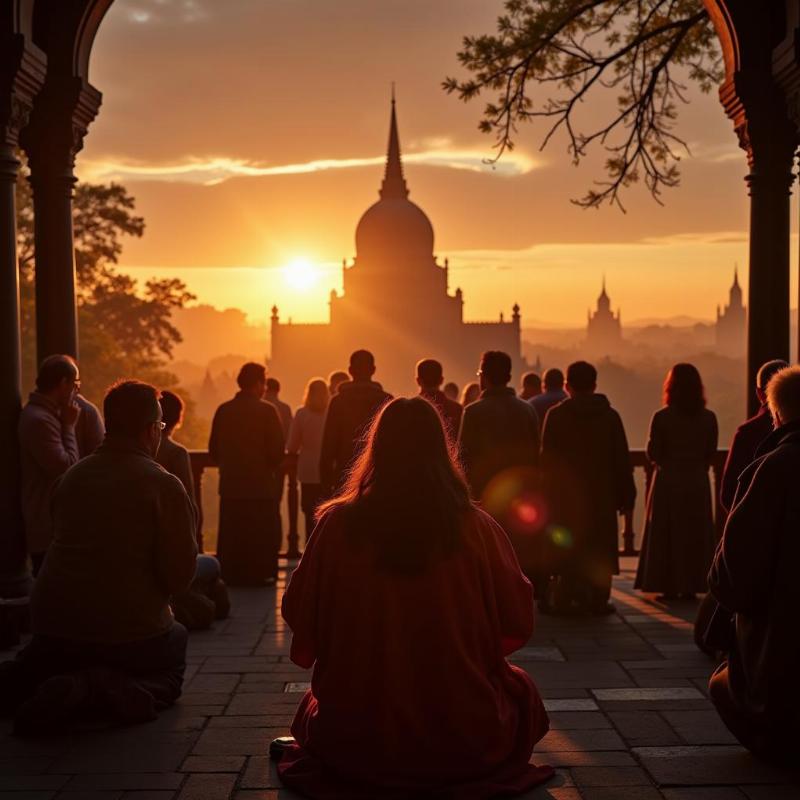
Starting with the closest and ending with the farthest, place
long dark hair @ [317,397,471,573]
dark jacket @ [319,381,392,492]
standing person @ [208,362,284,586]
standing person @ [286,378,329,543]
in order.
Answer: long dark hair @ [317,397,471,573] < dark jacket @ [319,381,392,492] < standing person @ [208,362,284,586] < standing person @ [286,378,329,543]

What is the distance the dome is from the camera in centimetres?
9006

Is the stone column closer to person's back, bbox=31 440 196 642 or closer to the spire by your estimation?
person's back, bbox=31 440 196 642

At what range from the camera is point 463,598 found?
4.44m

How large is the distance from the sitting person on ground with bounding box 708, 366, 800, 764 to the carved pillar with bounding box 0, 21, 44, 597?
458 cm

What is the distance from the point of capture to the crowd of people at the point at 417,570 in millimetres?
4398

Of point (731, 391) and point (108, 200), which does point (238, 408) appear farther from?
point (731, 391)

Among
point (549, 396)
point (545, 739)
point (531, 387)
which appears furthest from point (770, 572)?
point (531, 387)

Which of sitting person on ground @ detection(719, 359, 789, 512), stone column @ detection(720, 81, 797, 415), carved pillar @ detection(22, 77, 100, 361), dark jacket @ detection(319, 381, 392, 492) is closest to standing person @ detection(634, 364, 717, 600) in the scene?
stone column @ detection(720, 81, 797, 415)

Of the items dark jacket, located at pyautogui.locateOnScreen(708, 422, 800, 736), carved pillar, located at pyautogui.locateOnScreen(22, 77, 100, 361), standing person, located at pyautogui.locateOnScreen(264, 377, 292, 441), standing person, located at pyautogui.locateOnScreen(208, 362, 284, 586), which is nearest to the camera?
dark jacket, located at pyautogui.locateOnScreen(708, 422, 800, 736)

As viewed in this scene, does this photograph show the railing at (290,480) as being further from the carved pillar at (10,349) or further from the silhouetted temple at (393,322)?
the silhouetted temple at (393,322)

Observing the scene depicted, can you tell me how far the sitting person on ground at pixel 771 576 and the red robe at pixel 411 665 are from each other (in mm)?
832

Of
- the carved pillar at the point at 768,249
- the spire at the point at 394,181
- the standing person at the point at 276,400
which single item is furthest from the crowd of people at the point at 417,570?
the spire at the point at 394,181

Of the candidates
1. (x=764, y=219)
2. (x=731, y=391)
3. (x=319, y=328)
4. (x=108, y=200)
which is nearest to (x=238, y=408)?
(x=764, y=219)

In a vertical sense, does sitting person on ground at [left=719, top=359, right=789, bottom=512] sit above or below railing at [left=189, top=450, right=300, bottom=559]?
above
